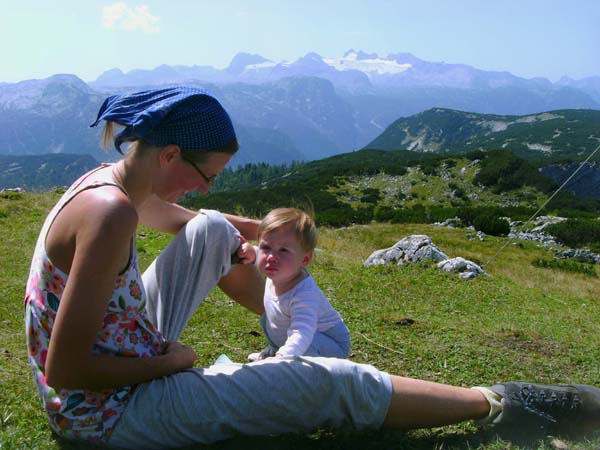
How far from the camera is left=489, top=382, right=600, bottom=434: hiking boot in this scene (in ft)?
11.7

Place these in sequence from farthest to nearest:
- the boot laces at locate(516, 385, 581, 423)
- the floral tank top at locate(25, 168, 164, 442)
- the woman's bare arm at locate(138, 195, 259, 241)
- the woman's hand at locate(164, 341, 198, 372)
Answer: the woman's bare arm at locate(138, 195, 259, 241) < the boot laces at locate(516, 385, 581, 423) < the woman's hand at locate(164, 341, 198, 372) < the floral tank top at locate(25, 168, 164, 442)

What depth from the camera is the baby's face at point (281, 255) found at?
13.2ft

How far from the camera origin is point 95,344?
118 inches

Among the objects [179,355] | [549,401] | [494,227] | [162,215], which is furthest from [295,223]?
[494,227]

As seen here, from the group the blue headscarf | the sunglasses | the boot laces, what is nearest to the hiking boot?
the boot laces

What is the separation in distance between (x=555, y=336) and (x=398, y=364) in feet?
8.66

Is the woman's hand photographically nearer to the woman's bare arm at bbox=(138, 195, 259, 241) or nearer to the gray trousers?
the gray trousers

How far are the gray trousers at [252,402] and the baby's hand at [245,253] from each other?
1.00m

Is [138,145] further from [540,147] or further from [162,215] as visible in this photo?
[540,147]

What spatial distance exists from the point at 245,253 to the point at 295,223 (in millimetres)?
442

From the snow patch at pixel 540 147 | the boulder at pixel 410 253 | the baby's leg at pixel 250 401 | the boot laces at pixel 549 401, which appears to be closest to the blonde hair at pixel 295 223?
the baby's leg at pixel 250 401

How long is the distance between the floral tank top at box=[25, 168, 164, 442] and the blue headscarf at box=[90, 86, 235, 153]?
42 centimetres

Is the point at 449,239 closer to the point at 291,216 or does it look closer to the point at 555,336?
the point at 555,336

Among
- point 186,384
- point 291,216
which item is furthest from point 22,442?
point 291,216
